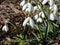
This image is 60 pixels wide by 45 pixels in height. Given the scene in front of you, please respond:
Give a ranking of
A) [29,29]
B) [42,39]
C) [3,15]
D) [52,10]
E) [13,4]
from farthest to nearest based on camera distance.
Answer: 1. [13,4]
2. [3,15]
3. [29,29]
4. [42,39]
5. [52,10]

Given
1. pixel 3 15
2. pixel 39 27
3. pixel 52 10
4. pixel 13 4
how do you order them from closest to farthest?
1. pixel 52 10
2. pixel 39 27
3. pixel 3 15
4. pixel 13 4

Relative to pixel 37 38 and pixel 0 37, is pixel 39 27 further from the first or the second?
pixel 0 37

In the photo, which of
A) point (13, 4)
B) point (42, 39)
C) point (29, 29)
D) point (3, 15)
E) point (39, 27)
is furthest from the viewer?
point (13, 4)

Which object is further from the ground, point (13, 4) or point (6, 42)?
point (13, 4)

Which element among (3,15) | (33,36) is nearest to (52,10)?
(33,36)

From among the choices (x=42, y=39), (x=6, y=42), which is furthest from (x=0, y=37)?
(x=42, y=39)

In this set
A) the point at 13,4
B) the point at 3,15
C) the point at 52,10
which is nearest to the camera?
the point at 52,10

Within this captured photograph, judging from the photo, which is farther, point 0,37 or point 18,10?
point 18,10

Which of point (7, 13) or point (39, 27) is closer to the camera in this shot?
point (39, 27)

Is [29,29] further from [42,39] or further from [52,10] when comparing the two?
[52,10]
